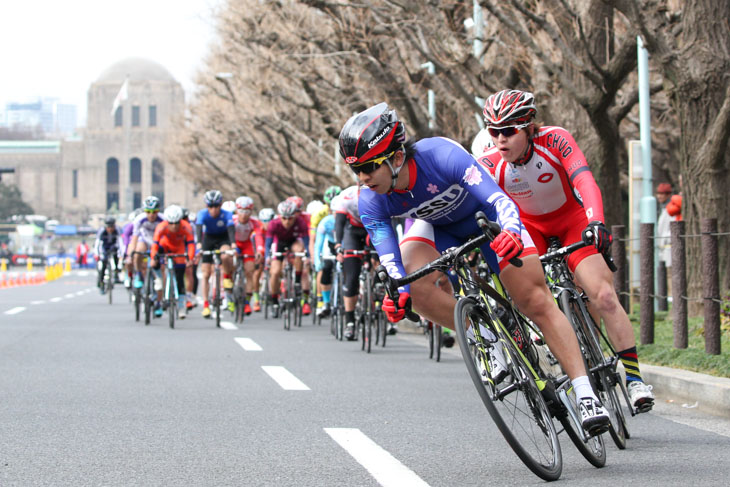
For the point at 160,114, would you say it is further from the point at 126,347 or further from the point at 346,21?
the point at 126,347

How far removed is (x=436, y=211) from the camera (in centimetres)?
630

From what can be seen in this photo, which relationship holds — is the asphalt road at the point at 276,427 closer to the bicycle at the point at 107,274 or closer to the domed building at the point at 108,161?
the bicycle at the point at 107,274

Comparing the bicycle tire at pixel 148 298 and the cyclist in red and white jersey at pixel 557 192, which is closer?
the cyclist in red and white jersey at pixel 557 192

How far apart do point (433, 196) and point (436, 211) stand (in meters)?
0.17

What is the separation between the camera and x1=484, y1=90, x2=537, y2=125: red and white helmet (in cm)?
668

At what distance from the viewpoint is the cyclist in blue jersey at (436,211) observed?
18.7ft

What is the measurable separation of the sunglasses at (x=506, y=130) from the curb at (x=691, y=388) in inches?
104

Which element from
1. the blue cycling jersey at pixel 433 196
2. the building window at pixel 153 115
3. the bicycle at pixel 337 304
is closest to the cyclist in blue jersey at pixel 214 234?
the bicycle at pixel 337 304

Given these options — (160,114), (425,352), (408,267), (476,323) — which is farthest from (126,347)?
(160,114)

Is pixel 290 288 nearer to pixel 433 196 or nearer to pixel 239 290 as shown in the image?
pixel 239 290

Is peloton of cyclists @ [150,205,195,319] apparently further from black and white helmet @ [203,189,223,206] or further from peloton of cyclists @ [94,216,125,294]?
peloton of cyclists @ [94,216,125,294]

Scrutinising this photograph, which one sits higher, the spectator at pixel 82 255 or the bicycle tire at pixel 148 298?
the spectator at pixel 82 255

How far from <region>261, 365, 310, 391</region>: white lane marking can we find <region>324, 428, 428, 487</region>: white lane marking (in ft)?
8.03

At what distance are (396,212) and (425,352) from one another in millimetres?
8031
